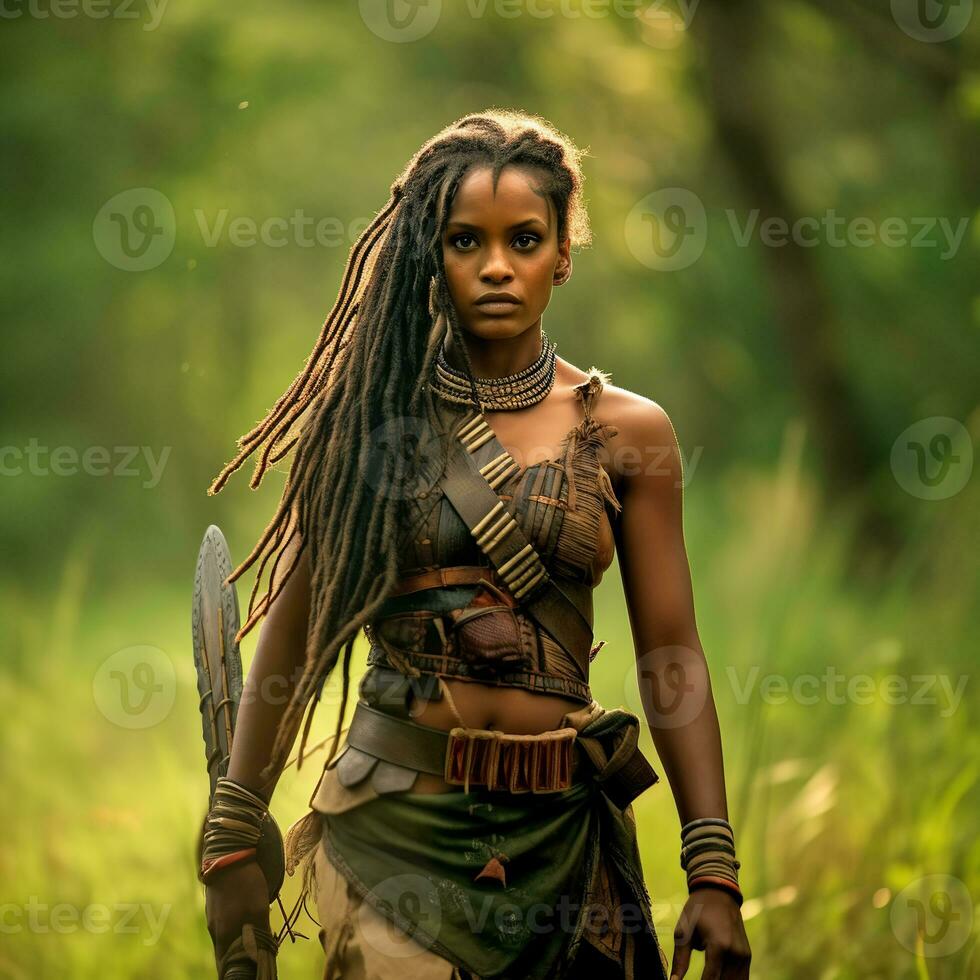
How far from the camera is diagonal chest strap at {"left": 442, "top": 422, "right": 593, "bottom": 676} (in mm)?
3104

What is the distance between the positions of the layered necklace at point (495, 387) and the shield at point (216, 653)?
0.79 m

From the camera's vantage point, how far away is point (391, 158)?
948 centimetres

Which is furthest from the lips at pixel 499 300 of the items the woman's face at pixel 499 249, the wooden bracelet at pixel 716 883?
the wooden bracelet at pixel 716 883

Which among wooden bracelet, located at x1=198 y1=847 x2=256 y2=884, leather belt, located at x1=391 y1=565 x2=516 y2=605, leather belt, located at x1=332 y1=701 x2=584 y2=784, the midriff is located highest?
leather belt, located at x1=391 y1=565 x2=516 y2=605

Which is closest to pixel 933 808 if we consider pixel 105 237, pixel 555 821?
pixel 555 821

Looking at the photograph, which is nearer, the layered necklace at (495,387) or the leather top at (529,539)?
the leather top at (529,539)

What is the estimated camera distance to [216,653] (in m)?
3.71

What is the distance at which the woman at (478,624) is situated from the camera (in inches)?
122

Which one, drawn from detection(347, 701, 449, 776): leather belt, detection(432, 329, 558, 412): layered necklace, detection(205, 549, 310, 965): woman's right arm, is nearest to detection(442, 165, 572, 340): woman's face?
detection(432, 329, 558, 412): layered necklace

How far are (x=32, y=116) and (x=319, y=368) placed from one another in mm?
5728

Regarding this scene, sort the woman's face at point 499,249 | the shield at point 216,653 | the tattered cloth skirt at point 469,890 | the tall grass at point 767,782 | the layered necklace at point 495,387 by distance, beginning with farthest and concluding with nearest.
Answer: the tall grass at point 767,782
the shield at point 216,653
the layered necklace at point 495,387
the woman's face at point 499,249
the tattered cloth skirt at point 469,890

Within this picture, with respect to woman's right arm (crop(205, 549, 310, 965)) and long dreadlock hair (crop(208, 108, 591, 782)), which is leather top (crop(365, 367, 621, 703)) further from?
woman's right arm (crop(205, 549, 310, 965))

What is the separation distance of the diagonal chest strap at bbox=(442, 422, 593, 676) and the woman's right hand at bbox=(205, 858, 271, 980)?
2.70 feet

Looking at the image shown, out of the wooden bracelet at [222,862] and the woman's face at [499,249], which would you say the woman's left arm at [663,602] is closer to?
the woman's face at [499,249]
